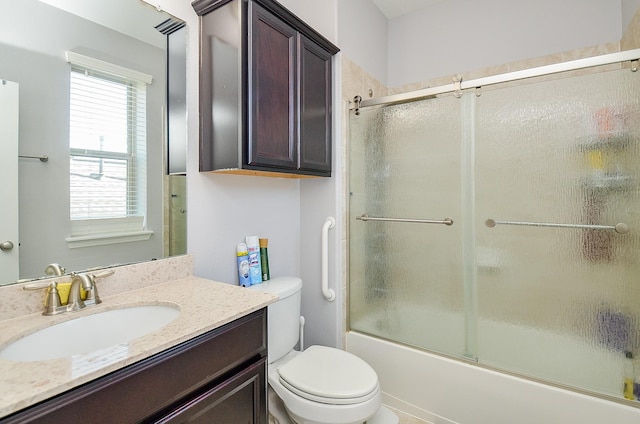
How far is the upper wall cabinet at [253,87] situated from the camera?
129 centimetres

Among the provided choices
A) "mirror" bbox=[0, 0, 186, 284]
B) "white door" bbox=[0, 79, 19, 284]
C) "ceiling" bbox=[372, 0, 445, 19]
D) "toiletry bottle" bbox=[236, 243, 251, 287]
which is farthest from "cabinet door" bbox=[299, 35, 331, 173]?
"white door" bbox=[0, 79, 19, 284]

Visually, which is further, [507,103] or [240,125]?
[507,103]

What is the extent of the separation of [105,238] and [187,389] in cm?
65

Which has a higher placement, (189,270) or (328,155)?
(328,155)

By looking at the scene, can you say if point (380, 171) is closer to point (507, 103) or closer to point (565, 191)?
point (507, 103)

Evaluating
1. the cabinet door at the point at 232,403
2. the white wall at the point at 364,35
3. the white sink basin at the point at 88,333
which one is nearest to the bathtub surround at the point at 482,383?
the white wall at the point at 364,35

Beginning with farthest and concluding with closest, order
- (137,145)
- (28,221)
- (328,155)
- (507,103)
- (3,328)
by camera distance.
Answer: (328,155) < (507,103) < (137,145) < (28,221) < (3,328)

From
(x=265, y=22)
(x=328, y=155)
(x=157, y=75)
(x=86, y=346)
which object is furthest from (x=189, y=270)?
(x=265, y=22)

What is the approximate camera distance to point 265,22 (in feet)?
4.46

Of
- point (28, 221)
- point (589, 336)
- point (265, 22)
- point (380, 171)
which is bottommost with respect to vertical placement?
point (589, 336)

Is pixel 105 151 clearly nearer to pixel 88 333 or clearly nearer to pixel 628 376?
pixel 88 333

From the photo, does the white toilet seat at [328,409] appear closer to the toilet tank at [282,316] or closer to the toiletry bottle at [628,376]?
the toilet tank at [282,316]

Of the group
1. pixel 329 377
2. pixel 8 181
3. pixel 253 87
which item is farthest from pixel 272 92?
pixel 329 377

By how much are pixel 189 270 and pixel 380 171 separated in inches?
47.3
